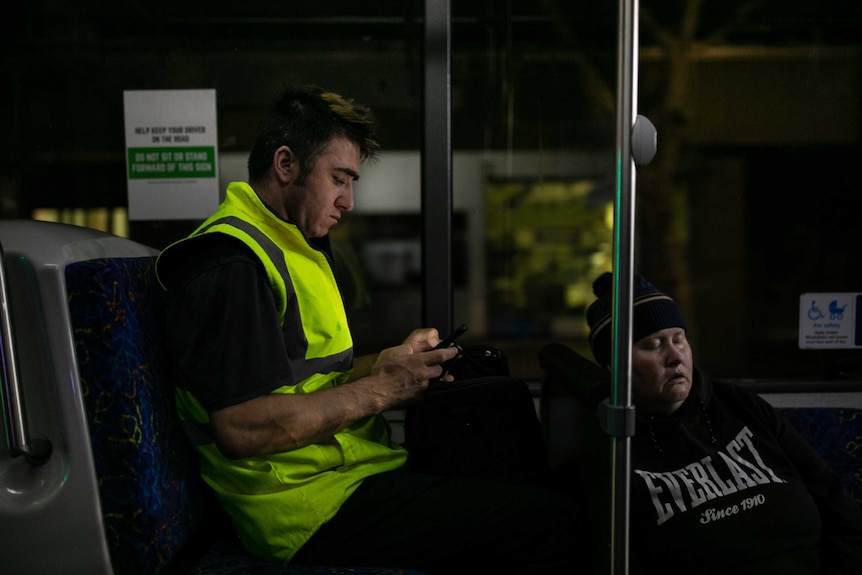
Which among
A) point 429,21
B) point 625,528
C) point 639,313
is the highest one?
point 429,21

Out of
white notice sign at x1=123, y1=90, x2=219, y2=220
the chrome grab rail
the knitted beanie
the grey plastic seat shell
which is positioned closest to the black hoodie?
the knitted beanie

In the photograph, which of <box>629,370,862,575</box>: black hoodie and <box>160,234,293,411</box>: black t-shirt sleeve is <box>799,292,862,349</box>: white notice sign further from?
<box>160,234,293,411</box>: black t-shirt sleeve

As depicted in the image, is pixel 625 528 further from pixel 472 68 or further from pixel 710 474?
pixel 472 68

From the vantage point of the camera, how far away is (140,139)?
245 centimetres

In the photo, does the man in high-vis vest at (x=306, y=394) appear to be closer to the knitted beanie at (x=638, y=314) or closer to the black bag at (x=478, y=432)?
the black bag at (x=478, y=432)

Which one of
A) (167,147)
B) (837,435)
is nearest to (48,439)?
(167,147)

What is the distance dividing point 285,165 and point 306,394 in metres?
0.58

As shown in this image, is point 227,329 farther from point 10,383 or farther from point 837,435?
point 837,435

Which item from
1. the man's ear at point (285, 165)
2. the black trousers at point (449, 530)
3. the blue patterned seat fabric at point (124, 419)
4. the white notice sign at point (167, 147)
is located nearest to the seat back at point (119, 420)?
the blue patterned seat fabric at point (124, 419)

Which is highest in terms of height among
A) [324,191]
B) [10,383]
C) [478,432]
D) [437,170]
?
[437,170]

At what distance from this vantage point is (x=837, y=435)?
2.36 m

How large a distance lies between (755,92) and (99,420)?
2.31 metres

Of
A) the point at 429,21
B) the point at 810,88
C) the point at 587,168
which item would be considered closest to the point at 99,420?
the point at 429,21

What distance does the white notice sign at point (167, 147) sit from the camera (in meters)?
2.45
